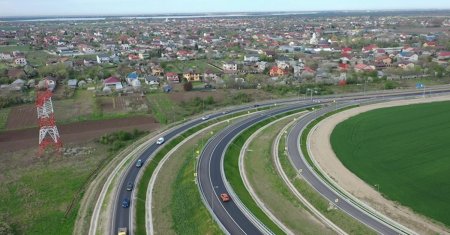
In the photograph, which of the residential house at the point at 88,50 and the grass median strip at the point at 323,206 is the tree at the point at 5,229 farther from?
the residential house at the point at 88,50

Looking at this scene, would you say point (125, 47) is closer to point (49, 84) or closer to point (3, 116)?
point (49, 84)

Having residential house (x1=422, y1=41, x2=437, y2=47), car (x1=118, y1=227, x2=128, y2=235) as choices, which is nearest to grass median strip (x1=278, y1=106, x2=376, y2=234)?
car (x1=118, y1=227, x2=128, y2=235)

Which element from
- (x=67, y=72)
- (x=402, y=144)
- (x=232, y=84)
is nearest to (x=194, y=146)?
(x=402, y=144)

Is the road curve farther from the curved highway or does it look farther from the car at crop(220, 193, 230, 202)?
the car at crop(220, 193, 230, 202)

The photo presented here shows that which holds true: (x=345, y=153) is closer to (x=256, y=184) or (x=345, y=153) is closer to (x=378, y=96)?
(x=256, y=184)

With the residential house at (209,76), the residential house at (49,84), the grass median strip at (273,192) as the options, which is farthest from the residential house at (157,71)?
the grass median strip at (273,192)

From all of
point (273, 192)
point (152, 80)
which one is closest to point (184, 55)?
point (152, 80)
